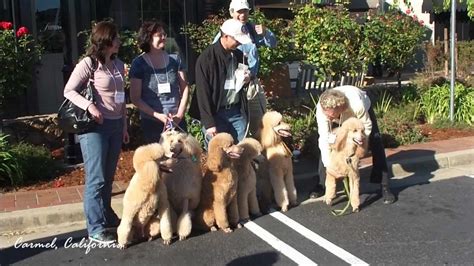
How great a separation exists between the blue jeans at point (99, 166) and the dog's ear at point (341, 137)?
1.97m

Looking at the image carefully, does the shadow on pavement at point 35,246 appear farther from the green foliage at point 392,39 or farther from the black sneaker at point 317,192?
the green foliage at point 392,39

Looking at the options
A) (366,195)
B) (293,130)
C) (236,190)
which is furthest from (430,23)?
(236,190)

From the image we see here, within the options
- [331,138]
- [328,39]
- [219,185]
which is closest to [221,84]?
[219,185]

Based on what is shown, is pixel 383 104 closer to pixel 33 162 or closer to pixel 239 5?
pixel 239 5

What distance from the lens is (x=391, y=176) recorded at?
22.7ft

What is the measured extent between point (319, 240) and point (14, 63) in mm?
4380

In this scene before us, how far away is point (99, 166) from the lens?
4.55 metres

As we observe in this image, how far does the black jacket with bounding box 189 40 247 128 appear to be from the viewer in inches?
203

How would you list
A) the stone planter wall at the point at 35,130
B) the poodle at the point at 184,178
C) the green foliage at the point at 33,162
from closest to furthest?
the poodle at the point at 184,178 < the green foliage at the point at 33,162 < the stone planter wall at the point at 35,130

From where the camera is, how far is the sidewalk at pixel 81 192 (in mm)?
5254

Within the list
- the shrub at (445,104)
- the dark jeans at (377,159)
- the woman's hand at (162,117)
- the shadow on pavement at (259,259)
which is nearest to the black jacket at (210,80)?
the woman's hand at (162,117)

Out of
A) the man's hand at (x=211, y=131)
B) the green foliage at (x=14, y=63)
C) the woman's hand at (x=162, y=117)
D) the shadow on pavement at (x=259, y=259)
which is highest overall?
the green foliage at (x=14, y=63)

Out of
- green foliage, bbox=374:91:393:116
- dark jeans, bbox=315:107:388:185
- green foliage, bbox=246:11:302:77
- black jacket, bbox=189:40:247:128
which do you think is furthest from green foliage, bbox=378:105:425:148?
black jacket, bbox=189:40:247:128

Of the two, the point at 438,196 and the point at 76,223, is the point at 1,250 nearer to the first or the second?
the point at 76,223
